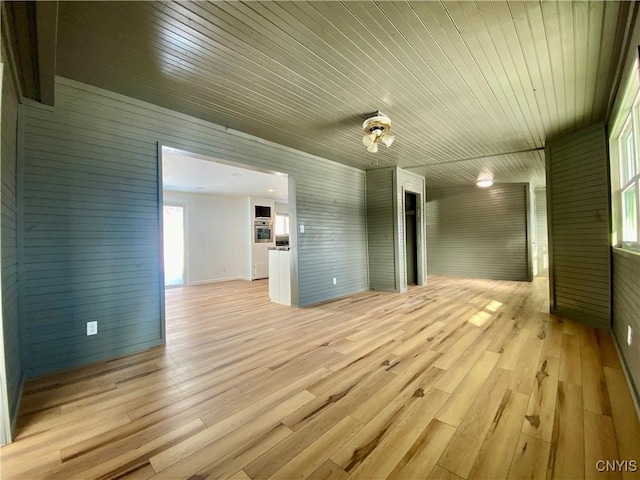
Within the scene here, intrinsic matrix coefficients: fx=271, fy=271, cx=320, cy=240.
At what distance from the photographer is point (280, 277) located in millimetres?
4953

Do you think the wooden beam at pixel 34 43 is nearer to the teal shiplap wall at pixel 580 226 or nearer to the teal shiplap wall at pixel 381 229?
the teal shiplap wall at pixel 381 229

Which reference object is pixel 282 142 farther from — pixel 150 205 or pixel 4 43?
pixel 4 43

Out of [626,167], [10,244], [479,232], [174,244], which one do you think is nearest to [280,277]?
[10,244]

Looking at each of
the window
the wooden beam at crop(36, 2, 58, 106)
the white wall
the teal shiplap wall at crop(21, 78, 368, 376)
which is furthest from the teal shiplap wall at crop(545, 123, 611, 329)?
the white wall

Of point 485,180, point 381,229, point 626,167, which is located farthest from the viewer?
point 485,180

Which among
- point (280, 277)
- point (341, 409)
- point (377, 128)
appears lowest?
point (341, 409)

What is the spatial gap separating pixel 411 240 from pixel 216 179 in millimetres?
4871

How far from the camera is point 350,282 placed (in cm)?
554

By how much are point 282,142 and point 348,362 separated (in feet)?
10.4

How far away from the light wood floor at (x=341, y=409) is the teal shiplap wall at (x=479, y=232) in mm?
4374

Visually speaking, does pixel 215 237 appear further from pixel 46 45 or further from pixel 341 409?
pixel 341 409

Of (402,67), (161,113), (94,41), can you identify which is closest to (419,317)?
(402,67)

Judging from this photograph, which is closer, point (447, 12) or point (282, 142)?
point (447, 12)

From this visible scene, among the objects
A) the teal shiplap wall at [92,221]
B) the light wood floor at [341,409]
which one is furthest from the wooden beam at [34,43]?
the light wood floor at [341,409]
